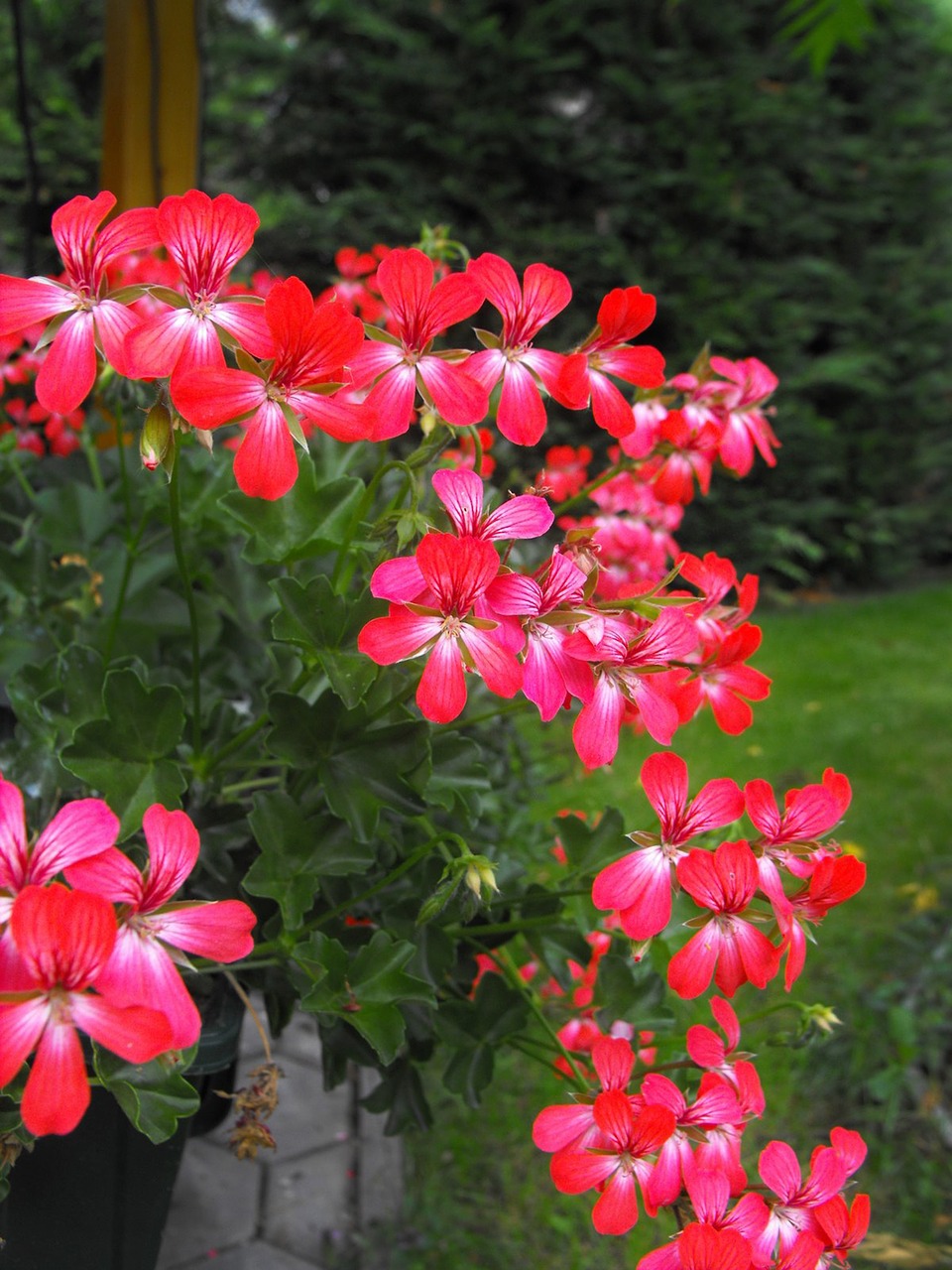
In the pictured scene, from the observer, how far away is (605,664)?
0.63 metres

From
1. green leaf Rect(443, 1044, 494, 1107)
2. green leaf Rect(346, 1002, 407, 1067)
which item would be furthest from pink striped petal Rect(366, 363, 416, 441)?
green leaf Rect(443, 1044, 494, 1107)

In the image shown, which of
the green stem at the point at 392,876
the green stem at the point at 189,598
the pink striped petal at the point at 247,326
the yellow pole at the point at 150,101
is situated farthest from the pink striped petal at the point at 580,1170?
the yellow pole at the point at 150,101

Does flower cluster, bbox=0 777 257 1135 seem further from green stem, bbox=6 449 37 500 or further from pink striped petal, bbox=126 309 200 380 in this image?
green stem, bbox=6 449 37 500

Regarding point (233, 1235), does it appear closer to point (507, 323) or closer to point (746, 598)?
point (746, 598)

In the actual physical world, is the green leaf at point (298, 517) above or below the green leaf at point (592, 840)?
above

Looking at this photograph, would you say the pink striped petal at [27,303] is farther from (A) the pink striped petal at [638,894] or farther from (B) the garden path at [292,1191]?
(B) the garden path at [292,1191]

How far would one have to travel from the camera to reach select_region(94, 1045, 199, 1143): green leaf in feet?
2.07

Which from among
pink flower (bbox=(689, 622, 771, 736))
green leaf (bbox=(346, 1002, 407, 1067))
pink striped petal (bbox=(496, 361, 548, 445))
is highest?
pink striped petal (bbox=(496, 361, 548, 445))

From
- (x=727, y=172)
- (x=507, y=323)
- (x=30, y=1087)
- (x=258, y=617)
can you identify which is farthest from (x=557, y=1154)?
(x=727, y=172)

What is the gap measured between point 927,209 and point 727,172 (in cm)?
155

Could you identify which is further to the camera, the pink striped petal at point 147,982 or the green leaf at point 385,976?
the green leaf at point 385,976

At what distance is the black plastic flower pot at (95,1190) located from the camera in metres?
0.85

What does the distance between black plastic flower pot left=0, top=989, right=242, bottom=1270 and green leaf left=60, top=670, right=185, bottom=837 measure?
207 mm

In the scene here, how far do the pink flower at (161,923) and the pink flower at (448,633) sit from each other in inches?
5.7
